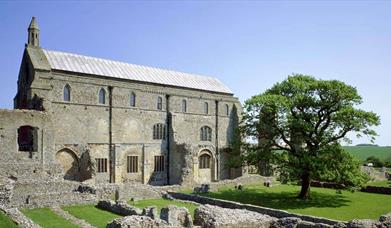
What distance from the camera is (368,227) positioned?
1712 centimetres

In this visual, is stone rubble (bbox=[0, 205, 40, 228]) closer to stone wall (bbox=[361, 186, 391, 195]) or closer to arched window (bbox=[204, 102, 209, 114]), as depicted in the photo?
arched window (bbox=[204, 102, 209, 114])

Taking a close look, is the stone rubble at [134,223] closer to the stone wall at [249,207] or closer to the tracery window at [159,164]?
the stone wall at [249,207]

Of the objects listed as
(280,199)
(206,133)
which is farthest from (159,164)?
(280,199)

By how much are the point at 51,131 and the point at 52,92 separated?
15.1ft

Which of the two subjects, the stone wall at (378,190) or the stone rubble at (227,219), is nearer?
the stone rubble at (227,219)

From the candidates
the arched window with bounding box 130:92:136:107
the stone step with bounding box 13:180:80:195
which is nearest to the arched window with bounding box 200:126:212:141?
the arched window with bounding box 130:92:136:107

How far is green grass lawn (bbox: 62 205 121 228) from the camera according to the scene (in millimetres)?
22259

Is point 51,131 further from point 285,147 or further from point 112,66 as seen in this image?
point 285,147

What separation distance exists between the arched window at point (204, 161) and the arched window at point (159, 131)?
22.4 ft

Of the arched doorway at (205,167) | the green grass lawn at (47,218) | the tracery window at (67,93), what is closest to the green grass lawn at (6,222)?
the green grass lawn at (47,218)

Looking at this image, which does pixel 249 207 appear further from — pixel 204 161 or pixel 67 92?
pixel 204 161

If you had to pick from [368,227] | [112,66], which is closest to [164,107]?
[112,66]

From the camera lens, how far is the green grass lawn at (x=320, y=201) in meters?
26.8

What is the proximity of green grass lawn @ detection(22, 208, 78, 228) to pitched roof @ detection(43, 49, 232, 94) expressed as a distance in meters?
17.7
